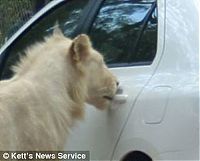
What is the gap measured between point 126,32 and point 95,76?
46 cm

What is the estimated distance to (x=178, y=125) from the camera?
4449 millimetres

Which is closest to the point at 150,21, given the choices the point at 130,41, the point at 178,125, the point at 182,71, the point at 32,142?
the point at 130,41

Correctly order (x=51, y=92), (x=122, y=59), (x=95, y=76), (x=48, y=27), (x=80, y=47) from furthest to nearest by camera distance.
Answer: (x=48, y=27) → (x=122, y=59) → (x=95, y=76) → (x=80, y=47) → (x=51, y=92)

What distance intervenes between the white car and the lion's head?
8cm

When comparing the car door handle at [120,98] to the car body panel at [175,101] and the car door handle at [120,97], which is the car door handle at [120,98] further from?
the car body panel at [175,101]

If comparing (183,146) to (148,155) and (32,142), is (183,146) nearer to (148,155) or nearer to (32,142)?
(148,155)

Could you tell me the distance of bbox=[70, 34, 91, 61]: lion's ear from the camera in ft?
15.8

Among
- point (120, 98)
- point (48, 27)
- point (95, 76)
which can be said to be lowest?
point (120, 98)

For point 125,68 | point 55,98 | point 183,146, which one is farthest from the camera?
point 125,68

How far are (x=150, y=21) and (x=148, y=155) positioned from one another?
102cm

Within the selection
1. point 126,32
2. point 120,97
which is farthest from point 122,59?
point 120,97

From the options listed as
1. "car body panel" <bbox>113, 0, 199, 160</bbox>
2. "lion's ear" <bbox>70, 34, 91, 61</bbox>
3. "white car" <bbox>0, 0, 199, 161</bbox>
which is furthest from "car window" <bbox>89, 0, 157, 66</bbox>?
"lion's ear" <bbox>70, 34, 91, 61</bbox>

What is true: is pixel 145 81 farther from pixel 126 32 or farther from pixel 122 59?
pixel 126 32

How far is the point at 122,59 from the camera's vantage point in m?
5.16
